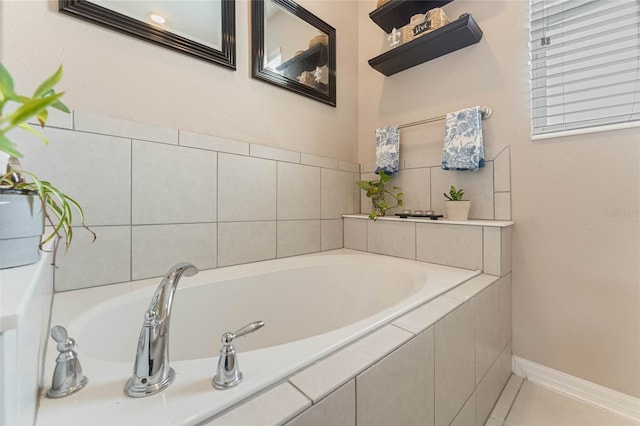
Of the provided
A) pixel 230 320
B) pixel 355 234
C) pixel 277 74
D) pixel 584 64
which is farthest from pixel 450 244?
pixel 277 74

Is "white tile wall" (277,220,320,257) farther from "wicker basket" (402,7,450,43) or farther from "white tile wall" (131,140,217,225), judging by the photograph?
"wicker basket" (402,7,450,43)

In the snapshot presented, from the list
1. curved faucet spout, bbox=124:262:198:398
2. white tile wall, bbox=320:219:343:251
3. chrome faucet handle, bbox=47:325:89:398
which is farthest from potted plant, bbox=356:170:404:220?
chrome faucet handle, bbox=47:325:89:398

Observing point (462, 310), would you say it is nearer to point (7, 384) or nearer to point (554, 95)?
point (7, 384)

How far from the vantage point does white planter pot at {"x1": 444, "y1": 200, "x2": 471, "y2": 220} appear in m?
1.43

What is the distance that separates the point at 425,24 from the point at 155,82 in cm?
144

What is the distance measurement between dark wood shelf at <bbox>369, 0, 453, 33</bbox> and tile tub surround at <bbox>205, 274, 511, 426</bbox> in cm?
158

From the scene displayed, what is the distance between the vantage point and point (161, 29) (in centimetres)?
116

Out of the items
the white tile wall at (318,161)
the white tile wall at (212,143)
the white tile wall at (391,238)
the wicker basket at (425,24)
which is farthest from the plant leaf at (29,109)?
the wicker basket at (425,24)

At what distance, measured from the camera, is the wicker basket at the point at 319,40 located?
1.79m

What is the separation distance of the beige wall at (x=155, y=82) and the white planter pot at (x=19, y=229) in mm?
720

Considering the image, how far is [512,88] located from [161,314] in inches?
69.0

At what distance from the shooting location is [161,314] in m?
0.50

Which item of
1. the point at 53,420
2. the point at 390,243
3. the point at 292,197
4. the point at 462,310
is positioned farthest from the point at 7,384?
the point at 390,243

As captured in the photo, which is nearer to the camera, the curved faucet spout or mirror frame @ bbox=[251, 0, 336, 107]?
the curved faucet spout
